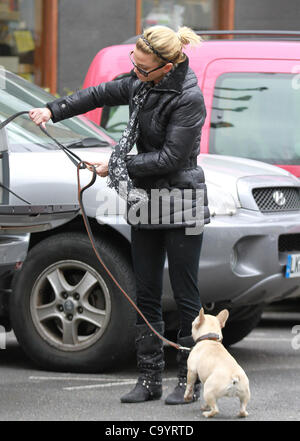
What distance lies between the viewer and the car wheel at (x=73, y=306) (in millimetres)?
6039

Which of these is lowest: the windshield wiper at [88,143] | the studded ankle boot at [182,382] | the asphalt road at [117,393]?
the asphalt road at [117,393]

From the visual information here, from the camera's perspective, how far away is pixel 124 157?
A: 5180mm

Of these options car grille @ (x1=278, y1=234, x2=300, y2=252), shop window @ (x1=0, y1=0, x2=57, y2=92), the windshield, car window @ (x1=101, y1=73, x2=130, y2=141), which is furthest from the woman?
shop window @ (x1=0, y1=0, x2=57, y2=92)

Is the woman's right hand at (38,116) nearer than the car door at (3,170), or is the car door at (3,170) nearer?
the woman's right hand at (38,116)

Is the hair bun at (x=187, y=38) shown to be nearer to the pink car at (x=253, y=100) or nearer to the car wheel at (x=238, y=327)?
the pink car at (x=253, y=100)

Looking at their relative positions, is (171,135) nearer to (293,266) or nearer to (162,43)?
(162,43)

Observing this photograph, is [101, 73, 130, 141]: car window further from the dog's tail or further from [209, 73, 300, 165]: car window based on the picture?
the dog's tail

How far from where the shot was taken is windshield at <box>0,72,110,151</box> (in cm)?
635

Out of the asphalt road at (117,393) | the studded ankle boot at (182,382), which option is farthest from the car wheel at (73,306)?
the studded ankle boot at (182,382)

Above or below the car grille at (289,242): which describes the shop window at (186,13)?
above

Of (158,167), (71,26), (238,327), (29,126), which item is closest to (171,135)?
(158,167)

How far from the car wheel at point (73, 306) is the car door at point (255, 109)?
56.2 inches
